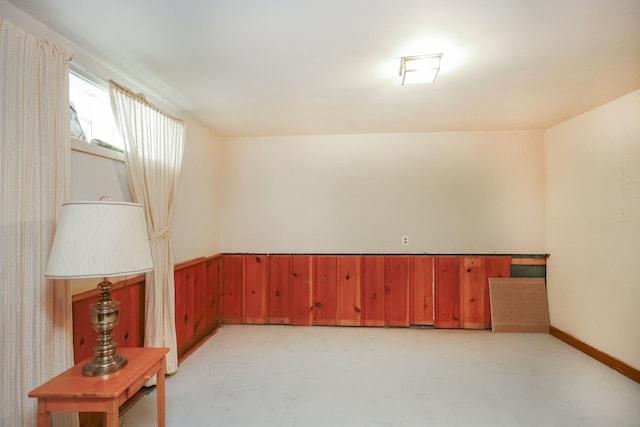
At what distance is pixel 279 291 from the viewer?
365 centimetres

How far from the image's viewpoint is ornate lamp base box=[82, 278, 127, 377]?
1430 mm

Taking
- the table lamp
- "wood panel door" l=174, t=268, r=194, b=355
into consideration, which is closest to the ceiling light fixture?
the table lamp

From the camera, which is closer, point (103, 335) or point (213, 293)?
point (103, 335)

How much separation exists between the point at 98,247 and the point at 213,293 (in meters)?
2.39

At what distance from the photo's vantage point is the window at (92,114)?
5.91 ft

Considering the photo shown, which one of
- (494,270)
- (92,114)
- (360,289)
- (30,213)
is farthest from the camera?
(360,289)

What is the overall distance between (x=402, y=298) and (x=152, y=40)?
11.1 ft

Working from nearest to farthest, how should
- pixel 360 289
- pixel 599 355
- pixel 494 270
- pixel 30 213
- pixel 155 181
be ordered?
pixel 30 213 < pixel 155 181 < pixel 599 355 < pixel 494 270 < pixel 360 289

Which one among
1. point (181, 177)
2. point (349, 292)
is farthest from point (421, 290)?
point (181, 177)

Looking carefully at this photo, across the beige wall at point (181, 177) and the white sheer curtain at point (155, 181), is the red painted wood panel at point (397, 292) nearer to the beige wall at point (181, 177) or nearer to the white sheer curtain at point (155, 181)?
the beige wall at point (181, 177)

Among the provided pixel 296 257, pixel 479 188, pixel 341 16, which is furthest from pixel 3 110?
pixel 479 188

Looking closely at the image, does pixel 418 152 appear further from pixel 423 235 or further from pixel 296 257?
pixel 296 257

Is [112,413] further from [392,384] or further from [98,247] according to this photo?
[392,384]

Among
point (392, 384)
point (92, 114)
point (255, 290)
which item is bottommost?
point (392, 384)
